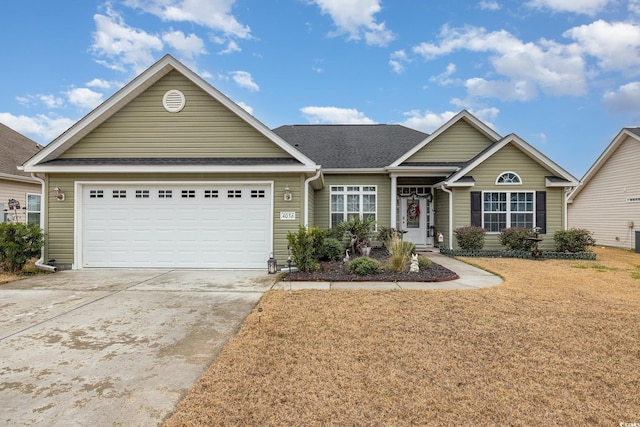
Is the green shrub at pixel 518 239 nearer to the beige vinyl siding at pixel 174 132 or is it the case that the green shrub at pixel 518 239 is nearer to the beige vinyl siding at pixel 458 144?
the beige vinyl siding at pixel 458 144

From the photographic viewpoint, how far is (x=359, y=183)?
1284 centimetres

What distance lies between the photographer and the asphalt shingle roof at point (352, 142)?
13055 millimetres

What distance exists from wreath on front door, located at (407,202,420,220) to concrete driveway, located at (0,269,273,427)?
8455 millimetres

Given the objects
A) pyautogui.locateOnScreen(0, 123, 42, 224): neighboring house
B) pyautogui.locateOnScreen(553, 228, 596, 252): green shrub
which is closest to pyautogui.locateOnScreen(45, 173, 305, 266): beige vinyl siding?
pyautogui.locateOnScreen(0, 123, 42, 224): neighboring house

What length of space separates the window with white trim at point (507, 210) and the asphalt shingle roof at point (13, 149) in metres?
18.5

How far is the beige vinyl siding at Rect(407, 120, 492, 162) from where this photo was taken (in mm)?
13031

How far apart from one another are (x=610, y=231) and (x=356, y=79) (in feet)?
49.4

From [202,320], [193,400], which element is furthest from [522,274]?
[193,400]

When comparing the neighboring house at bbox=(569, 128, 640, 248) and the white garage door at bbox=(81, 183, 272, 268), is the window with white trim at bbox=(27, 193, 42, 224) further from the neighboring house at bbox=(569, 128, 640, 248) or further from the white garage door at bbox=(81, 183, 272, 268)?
the neighboring house at bbox=(569, 128, 640, 248)

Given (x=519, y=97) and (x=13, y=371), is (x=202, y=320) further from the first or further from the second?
(x=519, y=97)

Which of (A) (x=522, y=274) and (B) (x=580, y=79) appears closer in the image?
(A) (x=522, y=274)

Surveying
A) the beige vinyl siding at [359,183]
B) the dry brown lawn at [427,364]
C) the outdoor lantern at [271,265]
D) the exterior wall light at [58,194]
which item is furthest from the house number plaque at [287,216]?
the exterior wall light at [58,194]

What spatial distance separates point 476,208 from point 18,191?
A: 724 inches

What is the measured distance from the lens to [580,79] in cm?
1531
